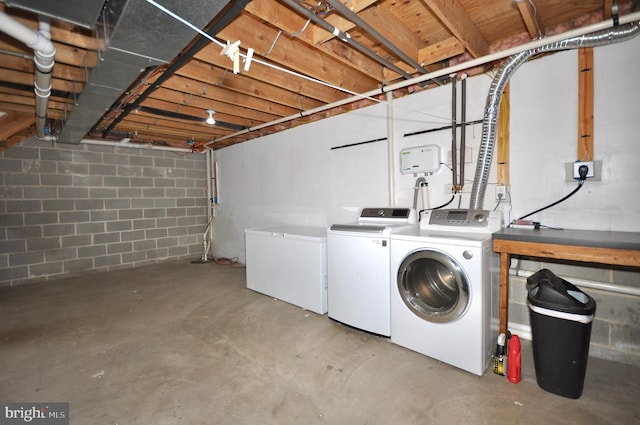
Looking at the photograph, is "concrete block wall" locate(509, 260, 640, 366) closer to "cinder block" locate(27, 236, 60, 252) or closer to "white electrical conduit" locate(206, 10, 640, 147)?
"white electrical conduit" locate(206, 10, 640, 147)

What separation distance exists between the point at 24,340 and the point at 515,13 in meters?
4.56

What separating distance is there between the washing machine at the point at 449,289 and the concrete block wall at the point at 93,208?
14.7 feet

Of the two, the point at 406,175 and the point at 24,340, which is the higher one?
the point at 406,175

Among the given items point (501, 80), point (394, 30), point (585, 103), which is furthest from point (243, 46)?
point (585, 103)

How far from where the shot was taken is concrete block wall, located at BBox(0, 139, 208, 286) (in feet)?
12.8

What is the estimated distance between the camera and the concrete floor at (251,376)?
1.55 metres

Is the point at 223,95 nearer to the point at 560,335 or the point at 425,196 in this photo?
the point at 425,196

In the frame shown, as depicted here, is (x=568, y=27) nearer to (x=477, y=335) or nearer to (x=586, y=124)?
(x=586, y=124)

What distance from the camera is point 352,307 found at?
246 cm

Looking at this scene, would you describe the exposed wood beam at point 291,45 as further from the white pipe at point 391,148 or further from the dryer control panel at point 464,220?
the dryer control panel at point 464,220

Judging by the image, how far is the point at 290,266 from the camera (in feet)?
10.1

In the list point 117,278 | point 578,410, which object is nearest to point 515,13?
point 578,410

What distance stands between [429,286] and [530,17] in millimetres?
1924

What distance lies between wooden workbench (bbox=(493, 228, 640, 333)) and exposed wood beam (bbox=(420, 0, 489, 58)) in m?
1.37
